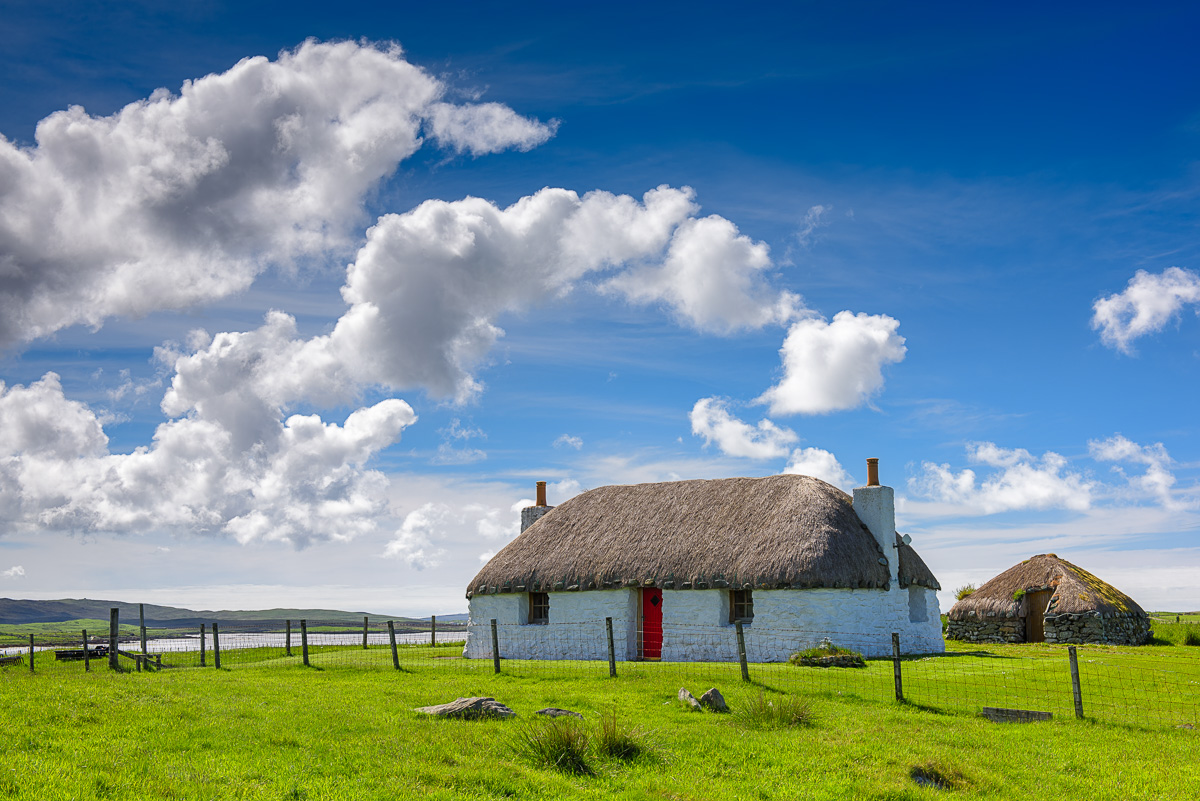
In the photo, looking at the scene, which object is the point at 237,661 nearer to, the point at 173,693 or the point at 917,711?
the point at 173,693

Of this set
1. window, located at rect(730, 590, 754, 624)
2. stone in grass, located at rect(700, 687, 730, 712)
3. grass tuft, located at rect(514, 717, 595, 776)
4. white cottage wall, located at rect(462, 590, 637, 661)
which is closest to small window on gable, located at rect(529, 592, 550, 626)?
white cottage wall, located at rect(462, 590, 637, 661)

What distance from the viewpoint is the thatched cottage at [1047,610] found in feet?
108

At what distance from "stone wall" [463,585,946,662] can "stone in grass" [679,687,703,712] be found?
36.6ft

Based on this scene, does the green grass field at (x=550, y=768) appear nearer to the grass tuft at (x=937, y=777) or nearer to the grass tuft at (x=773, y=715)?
the grass tuft at (x=937, y=777)

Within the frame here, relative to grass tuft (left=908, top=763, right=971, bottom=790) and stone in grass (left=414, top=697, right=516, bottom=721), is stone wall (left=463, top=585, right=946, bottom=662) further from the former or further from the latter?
grass tuft (left=908, top=763, right=971, bottom=790)

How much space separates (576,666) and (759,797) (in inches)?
557

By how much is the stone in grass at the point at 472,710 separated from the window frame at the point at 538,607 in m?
16.8

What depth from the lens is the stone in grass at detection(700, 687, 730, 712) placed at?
14.1m

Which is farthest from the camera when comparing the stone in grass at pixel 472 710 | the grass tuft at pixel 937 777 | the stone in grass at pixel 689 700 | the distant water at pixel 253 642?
the distant water at pixel 253 642

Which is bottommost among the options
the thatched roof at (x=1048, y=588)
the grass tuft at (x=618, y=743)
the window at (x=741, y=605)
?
the thatched roof at (x=1048, y=588)

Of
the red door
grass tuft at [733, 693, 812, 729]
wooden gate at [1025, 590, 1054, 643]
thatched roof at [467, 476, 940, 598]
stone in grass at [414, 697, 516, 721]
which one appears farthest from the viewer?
wooden gate at [1025, 590, 1054, 643]

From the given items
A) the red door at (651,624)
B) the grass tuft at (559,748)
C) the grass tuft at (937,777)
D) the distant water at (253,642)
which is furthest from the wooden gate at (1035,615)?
the grass tuft at (559,748)

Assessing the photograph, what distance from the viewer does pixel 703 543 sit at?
91.6ft

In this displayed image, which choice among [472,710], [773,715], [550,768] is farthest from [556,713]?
[773,715]
